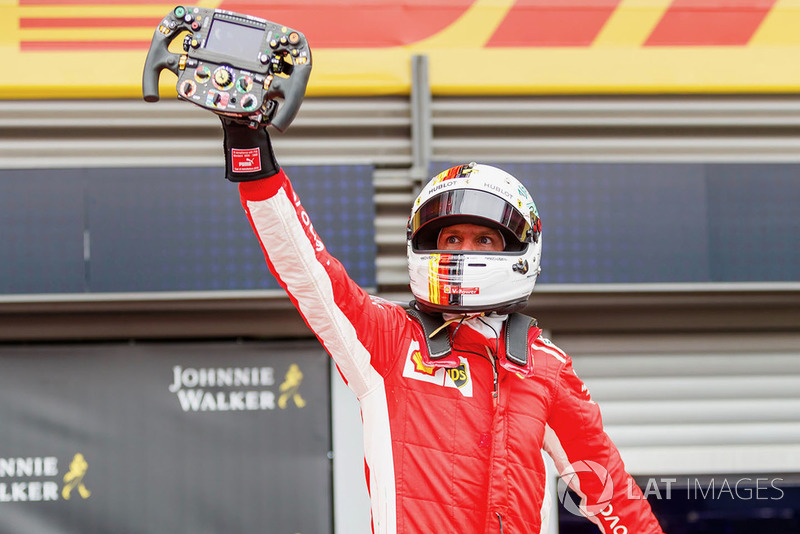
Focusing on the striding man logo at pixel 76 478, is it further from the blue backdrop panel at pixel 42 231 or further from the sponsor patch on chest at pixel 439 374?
the sponsor patch on chest at pixel 439 374

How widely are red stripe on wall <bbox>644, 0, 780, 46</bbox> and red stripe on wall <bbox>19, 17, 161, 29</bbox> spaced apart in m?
2.64

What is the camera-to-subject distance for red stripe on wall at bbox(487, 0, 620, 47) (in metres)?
4.26

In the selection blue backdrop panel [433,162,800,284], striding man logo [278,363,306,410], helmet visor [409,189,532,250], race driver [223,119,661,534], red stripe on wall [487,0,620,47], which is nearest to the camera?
race driver [223,119,661,534]

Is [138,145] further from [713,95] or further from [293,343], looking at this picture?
[713,95]

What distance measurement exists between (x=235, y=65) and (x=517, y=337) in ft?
3.11

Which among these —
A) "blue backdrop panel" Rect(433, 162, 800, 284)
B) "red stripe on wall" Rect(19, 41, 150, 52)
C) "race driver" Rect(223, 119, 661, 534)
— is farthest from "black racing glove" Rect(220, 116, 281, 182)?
"red stripe on wall" Rect(19, 41, 150, 52)

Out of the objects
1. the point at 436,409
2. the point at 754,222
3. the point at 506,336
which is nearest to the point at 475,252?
the point at 506,336

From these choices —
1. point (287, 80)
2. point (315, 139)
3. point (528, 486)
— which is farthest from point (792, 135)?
point (287, 80)

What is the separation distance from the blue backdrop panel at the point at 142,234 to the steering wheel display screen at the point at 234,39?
2144 mm

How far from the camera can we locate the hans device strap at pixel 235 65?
5.35ft

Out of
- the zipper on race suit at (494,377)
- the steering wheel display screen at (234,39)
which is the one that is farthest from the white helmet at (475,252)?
the steering wheel display screen at (234,39)

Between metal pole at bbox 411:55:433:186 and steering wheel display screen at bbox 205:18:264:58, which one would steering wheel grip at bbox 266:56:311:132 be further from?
metal pole at bbox 411:55:433:186

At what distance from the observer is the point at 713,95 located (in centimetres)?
434

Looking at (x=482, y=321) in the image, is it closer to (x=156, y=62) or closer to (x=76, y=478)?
(x=156, y=62)
